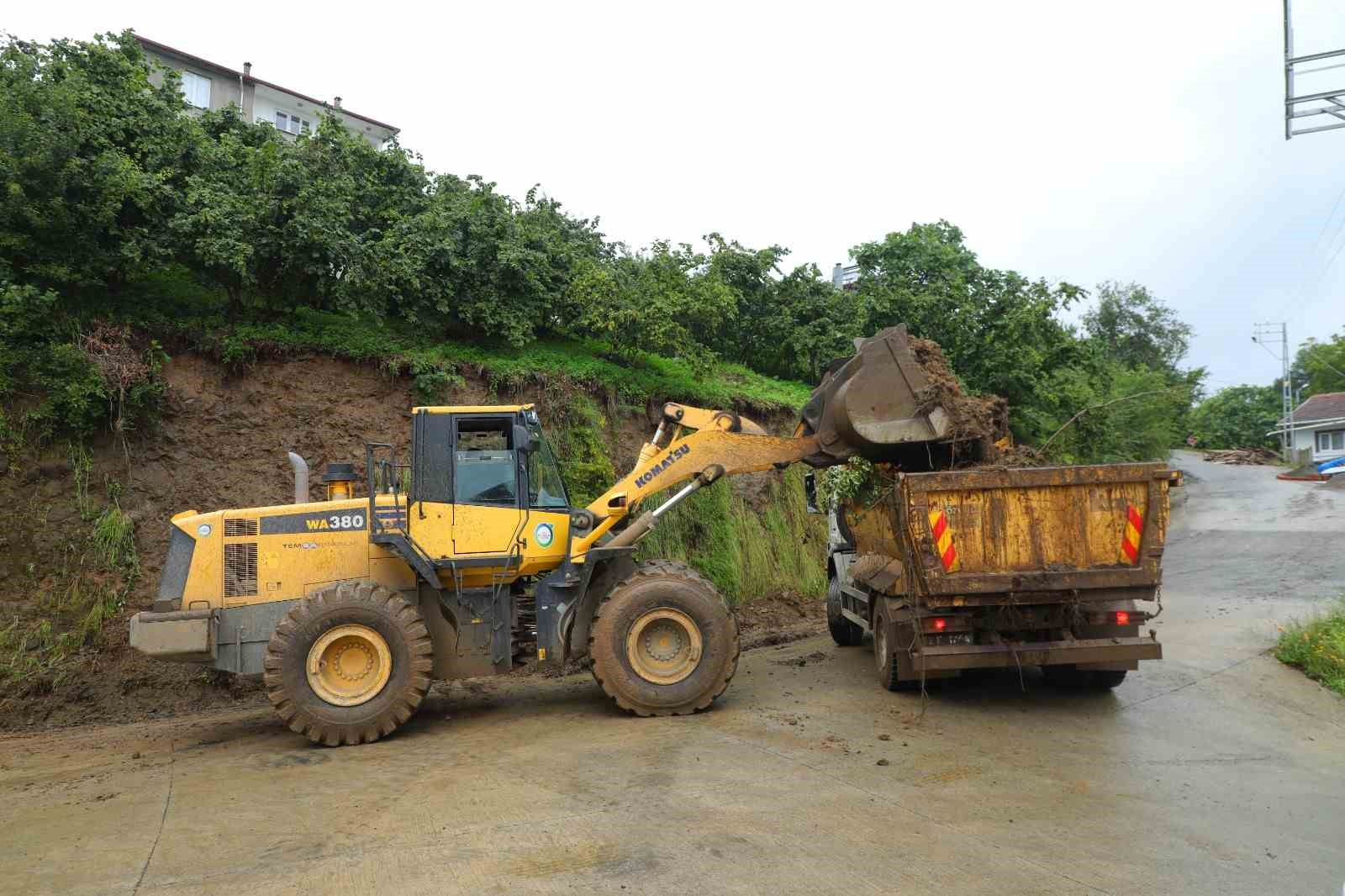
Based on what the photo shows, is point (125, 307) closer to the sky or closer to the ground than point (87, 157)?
closer to the ground

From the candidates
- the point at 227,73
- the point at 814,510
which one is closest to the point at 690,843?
the point at 814,510

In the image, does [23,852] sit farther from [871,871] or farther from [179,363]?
[179,363]

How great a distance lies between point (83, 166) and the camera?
1053 centimetres

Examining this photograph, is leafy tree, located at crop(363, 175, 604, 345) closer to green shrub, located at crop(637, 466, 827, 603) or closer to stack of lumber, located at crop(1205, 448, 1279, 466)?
green shrub, located at crop(637, 466, 827, 603)

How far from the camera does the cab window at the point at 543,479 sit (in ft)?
27.3

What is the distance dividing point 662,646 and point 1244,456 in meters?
50.8

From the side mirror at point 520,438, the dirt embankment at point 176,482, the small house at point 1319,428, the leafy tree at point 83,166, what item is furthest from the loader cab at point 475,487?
the small house at point 1319,428

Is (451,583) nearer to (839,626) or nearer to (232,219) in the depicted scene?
(839,626)

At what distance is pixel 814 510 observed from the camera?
1275 centimetres

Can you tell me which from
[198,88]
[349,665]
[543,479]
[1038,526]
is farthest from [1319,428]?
[198,88]

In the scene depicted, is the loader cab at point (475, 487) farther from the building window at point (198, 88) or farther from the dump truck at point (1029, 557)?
the building window at point (198, 88)

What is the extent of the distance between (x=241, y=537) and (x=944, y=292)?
55.4 ft

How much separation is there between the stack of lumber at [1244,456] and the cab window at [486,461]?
161 ft

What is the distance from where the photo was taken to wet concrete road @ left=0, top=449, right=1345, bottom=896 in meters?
4.51
